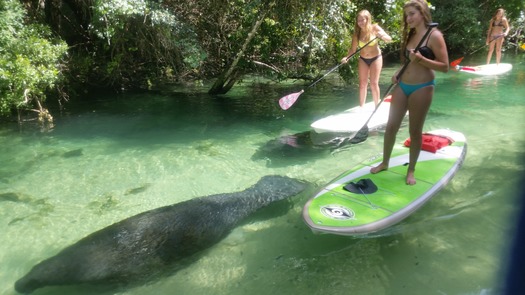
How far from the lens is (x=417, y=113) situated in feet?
13.4

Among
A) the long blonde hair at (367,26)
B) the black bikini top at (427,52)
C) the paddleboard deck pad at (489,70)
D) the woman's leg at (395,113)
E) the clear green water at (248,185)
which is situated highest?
the long blonde hair at (367,26)

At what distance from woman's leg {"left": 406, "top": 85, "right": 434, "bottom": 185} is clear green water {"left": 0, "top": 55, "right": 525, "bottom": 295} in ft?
2.34

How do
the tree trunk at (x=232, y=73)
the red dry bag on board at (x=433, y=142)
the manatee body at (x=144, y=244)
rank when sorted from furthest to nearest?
the tree trunk at (x=232, y=73) → the red dry bag on board at (x=433, y=142) → the manatee body at (x=144, y=244)

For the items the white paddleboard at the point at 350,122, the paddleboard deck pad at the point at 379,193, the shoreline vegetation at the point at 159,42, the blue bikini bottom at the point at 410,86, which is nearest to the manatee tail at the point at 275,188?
the paddleboard deck pad at the point at 379,193

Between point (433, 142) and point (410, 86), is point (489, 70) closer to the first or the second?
point (433, 142)

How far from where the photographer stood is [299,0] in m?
7.89

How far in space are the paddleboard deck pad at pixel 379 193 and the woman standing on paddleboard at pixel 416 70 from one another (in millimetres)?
236

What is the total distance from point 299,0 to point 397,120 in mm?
4582

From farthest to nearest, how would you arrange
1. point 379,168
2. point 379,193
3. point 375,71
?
point 375,71
point 379,168
point 379,193

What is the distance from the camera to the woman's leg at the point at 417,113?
13.1 feet

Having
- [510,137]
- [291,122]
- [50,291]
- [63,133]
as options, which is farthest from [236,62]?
[50,291]

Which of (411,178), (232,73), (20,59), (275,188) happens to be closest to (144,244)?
(275,188)

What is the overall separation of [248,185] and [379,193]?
2.05m

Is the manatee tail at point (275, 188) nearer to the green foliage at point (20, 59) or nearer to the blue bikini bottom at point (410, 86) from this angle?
the blue bikini bottom at point (410, 86)
